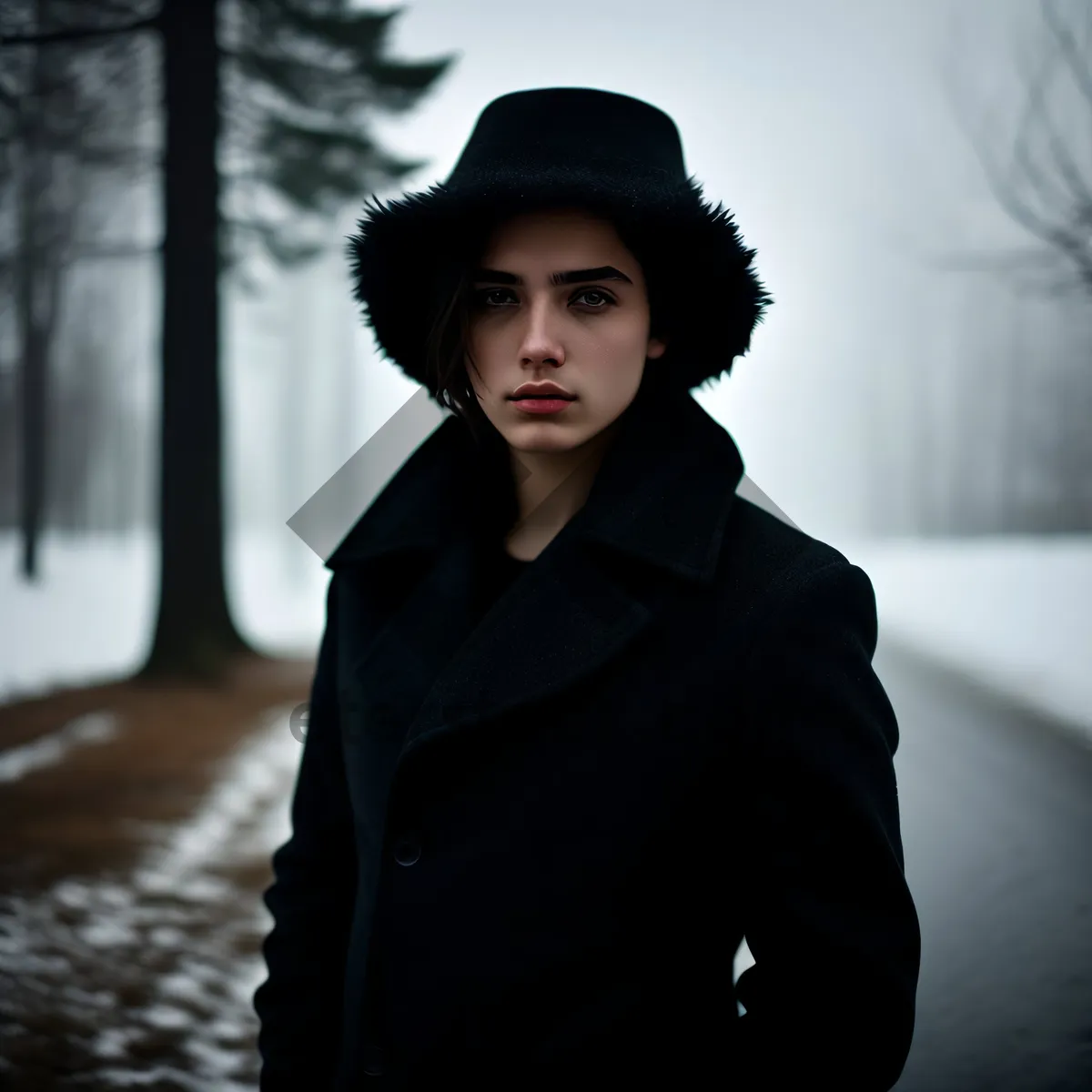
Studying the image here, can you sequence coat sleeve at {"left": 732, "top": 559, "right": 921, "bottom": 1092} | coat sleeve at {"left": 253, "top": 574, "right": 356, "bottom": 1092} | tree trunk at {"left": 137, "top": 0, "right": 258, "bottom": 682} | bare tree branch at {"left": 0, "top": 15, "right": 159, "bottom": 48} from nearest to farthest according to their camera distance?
coat sleeve at {"left": 732, "top": 559, "right": 921, "bottom": 1092}, coat sleeve at {"left": 253, "top": 574, "right": 356, "bottom": 1092}, bare tree branch at {"left": 0, "top": 15, "right": 159, "bottom": 48}, tree trunk at {"left": 137, "top": 0, "right": 258, "bottom": 682}

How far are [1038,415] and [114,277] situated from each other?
17.5ft

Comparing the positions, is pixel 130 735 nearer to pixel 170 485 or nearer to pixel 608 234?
pixel 170 485

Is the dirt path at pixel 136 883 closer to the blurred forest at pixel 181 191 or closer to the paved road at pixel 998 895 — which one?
the blurred forest at pixel 181 191

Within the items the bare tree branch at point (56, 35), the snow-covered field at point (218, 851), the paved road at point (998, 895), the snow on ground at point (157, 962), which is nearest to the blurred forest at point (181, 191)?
the bare tree branch at point (56, 35)

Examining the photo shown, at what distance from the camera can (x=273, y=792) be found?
11.7 feet

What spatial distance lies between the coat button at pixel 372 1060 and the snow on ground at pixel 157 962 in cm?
125

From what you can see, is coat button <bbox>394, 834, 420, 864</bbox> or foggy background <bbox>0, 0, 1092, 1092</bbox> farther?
foggy background <bbox>0, 0, 1092, 1092</bbox>

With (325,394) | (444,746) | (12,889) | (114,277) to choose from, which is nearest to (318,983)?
(444,746)

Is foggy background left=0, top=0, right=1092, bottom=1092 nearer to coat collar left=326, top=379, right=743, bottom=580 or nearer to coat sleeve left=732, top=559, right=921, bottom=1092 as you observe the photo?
coat collar left=326, top=379, right=743, bottom=580

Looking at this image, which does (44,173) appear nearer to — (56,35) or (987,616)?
(56,35)

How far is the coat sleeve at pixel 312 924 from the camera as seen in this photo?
1340mm

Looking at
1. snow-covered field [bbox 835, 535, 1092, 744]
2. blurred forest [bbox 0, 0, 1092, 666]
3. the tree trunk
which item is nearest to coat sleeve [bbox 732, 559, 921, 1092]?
snow-covered field [bbox 835, 535, 1092, 744]

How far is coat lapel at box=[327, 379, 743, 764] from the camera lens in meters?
1.09

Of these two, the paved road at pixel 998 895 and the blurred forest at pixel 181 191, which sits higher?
the blurred forest at pixel 181 191
